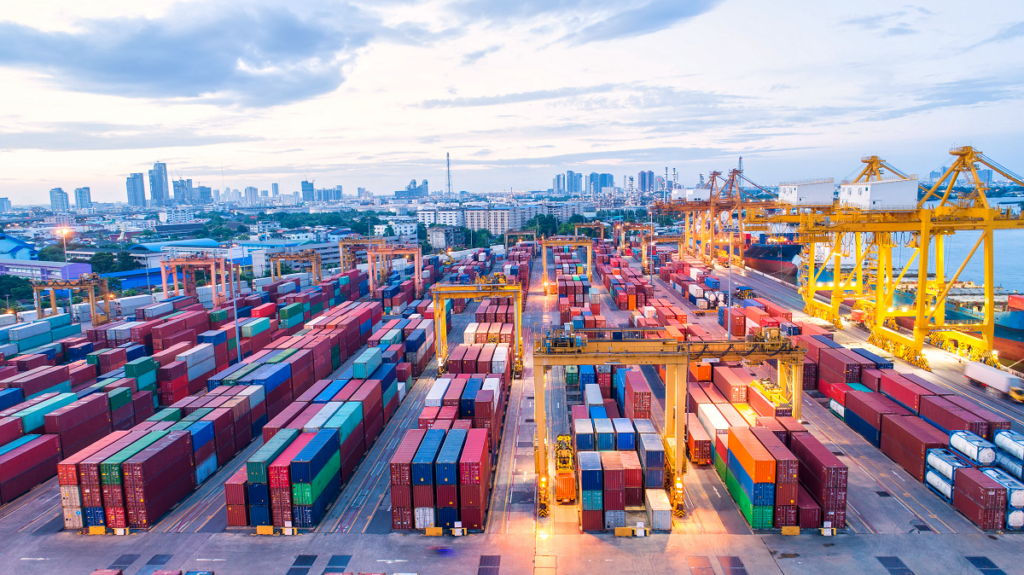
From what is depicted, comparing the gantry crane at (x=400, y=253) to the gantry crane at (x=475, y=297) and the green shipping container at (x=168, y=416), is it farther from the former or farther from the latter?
the green shipping container at (x=168, y=416)

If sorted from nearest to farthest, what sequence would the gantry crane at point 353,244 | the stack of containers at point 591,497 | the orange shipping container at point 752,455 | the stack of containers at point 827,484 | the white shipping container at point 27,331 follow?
the stack of containers at point 827,484, the orange shipping container at point 752,455, the stack of containers at point 591,497, the white shipping container at point 27,331, the gantry crane at point 353,244

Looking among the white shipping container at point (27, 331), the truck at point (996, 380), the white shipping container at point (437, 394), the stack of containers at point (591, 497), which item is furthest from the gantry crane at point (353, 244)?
the truck at point (996, 380)

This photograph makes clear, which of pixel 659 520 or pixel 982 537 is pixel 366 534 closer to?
pixel 659 520

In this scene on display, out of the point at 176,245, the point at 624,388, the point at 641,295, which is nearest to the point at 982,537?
the point at 624,388

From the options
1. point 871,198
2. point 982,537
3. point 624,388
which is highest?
point 871,198

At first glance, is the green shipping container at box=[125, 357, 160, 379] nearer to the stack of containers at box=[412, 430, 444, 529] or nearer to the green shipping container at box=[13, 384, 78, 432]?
the green shipping container at box=[13, 384, 78, 432]

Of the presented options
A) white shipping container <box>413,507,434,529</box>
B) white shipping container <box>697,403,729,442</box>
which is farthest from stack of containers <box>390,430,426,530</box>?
white shipping container <box>697,403,729,442</box>

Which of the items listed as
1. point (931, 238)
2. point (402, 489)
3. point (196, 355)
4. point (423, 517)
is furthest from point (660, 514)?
point (931, 238)
